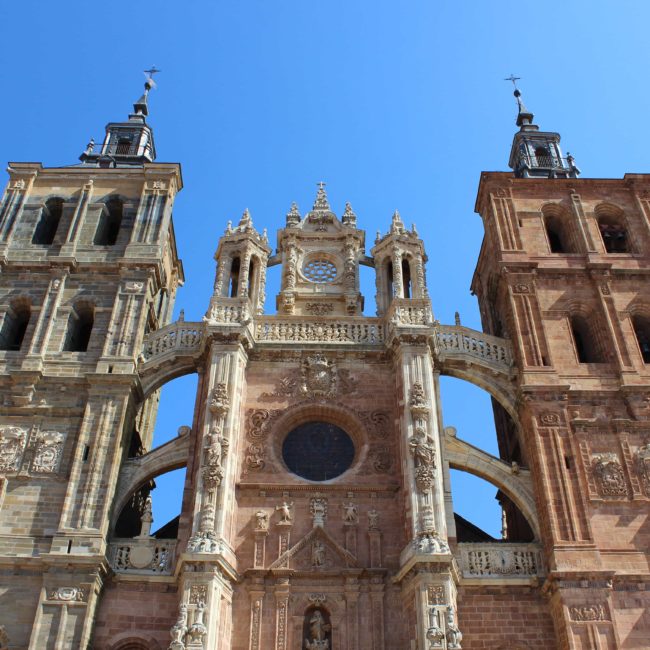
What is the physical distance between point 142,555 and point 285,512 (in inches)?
142

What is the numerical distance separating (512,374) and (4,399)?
46.4ft

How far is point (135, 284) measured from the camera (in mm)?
24031

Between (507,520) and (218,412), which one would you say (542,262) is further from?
(218,412)

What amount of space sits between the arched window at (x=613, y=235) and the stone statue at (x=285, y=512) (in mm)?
14577

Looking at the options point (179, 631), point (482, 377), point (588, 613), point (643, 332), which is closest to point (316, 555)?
point (179, 631)

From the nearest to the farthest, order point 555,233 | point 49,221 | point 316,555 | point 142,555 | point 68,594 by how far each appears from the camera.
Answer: point 68,594 → point 316,555 → point 142,555 → point 49,221 → point 555,233

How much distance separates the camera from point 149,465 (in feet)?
68.2

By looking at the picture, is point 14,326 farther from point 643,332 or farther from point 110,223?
point 643,332

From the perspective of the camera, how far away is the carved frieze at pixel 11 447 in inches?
796

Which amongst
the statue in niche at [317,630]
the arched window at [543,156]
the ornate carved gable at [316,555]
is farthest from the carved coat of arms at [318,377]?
the arched window at [543,156]

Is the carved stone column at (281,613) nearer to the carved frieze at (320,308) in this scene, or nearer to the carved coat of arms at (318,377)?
the carved coat of arms at (318,377)

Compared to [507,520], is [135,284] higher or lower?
higher

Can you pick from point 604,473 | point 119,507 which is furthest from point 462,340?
point 119,507

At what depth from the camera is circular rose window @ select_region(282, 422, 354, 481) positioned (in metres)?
20.8
